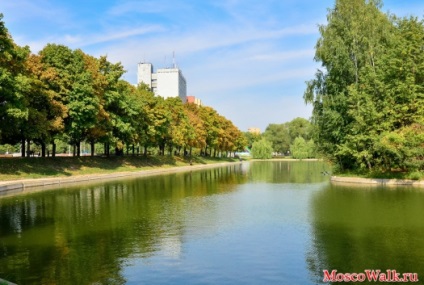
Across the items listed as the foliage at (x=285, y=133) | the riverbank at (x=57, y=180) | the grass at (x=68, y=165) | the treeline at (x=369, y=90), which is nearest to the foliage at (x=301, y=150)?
the foliage at (x=285, y=133)

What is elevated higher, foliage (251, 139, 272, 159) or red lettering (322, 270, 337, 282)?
foliage (251, 139, 272, 159)

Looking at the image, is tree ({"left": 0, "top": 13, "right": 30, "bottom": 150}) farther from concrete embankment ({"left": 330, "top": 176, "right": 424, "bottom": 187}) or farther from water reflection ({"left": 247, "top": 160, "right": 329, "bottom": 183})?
concrete embankment ({"left": 330, "top": 176, "right": 424, "bottom": 187})

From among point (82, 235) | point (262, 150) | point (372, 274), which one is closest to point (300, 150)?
point (262, 150)

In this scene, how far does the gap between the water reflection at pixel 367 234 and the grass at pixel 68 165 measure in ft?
102

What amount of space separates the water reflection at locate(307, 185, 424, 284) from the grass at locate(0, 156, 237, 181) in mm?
31120

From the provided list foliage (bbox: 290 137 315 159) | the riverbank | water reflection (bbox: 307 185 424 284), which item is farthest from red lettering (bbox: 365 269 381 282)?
foliage (bbox: 290 137 315 159)

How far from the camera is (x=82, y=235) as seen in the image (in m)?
17.5

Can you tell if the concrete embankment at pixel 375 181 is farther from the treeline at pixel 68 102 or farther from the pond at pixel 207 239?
the treeline at pixel 68 102

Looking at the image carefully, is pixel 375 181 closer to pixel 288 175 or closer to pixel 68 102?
pixel 288 175

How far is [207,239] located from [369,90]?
31.9 metres

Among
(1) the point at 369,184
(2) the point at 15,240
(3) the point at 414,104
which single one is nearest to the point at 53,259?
(2) the point at 15,240

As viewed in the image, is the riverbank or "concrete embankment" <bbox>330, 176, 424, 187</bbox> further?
"concrete embankment" <bbox>330, 176, 424, 187</bbox>

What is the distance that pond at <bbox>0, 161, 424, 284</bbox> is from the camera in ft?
40.1

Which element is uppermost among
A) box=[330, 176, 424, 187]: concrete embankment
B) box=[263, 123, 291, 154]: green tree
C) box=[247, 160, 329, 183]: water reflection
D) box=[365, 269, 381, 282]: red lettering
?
box=[263, 123, 291, 154]: green tree
